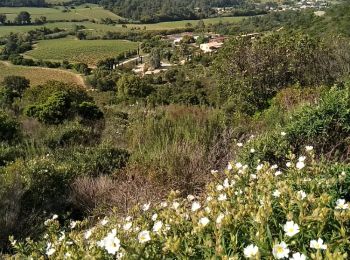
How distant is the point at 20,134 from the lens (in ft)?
29.1

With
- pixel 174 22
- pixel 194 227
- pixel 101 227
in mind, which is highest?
pixel 194 227

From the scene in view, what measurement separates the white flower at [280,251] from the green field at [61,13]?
107694 millimetres

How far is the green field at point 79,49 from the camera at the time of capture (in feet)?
244

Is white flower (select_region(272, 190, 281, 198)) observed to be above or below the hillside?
above

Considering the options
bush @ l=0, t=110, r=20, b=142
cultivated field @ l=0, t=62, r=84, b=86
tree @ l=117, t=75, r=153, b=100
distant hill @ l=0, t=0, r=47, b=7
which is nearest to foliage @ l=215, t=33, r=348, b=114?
bush @ l=0, t=110, r=20, b=142

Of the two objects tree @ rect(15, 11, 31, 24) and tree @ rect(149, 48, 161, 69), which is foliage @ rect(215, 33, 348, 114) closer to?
tree @ rect(149, 48, 161, 69)

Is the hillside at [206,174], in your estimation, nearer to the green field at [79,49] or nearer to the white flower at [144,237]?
the white flower at [144,237]

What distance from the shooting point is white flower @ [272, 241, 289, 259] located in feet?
5.90

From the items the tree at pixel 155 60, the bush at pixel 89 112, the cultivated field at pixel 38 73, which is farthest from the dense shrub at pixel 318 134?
the tree at pixel 155 60

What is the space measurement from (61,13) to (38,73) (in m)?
52.9

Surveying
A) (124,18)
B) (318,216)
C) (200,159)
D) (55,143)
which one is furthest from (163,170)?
(124,18)

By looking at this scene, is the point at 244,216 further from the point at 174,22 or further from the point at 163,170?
the point at 174,22

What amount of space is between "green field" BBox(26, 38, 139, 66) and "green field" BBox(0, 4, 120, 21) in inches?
888

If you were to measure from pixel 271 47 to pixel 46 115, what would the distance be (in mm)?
6549
